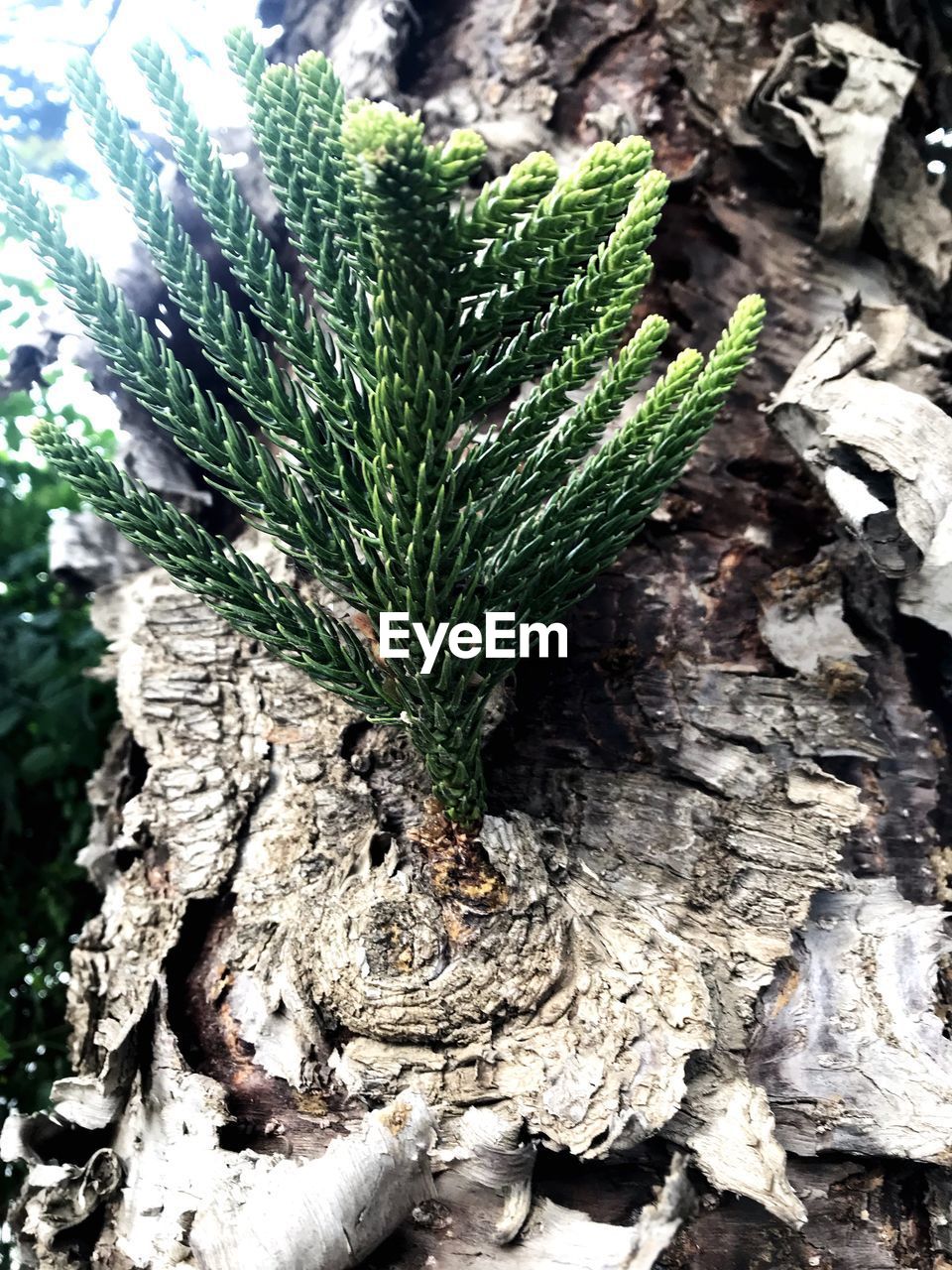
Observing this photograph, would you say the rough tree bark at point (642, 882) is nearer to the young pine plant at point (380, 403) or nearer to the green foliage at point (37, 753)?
the young pine plant at point (380, 403)

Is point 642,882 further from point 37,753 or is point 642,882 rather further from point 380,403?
point 37,753

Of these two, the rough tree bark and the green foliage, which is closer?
the rough tree bark

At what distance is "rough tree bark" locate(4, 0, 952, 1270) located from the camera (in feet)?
3.73

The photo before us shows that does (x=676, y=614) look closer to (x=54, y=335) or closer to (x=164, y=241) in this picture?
(x=164, y=241)

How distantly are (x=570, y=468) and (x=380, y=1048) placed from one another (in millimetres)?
853

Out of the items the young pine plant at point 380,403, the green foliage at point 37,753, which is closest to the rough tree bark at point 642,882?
the young pine plant at point 380,403

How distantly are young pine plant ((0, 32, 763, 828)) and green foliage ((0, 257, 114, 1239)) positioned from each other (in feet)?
4.07

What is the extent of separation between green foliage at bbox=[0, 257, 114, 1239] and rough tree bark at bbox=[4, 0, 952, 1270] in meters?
0.50

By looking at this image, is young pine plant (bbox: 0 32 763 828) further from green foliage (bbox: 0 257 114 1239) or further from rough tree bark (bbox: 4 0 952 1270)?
green foliage (bbox: 0 257 114 1239)

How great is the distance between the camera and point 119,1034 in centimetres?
135

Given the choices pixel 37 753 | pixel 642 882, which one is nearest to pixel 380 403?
pixel 642 882

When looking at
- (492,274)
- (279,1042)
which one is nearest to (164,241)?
(492,274)

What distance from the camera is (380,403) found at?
3.43 ft

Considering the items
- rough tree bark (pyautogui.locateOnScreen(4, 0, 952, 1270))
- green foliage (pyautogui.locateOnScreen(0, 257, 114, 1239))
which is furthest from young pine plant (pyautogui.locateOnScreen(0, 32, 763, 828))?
green foliage (pyautogui.locateOnScreen(0, 257, 114, 1239))
